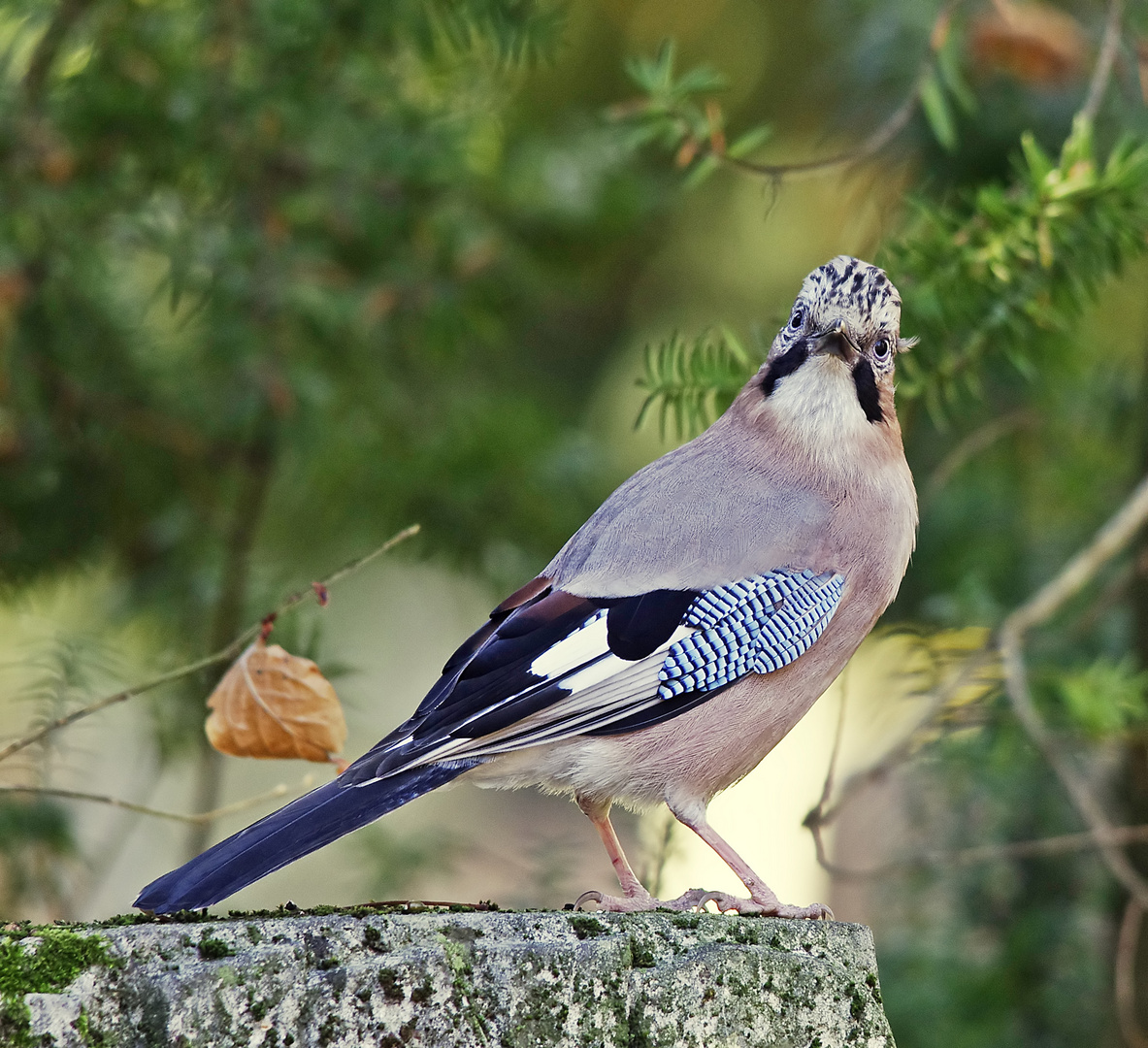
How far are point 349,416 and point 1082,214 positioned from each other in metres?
2.53

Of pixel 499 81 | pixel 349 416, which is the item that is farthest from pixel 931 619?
pixel 499 81

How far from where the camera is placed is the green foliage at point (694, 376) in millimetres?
3043

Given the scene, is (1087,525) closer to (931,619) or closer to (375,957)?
(931,619)

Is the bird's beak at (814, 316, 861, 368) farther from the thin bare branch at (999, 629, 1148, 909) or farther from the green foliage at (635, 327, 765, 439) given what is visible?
the thin bare branch at (999, 629, 1148, 909)

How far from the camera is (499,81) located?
479 cm

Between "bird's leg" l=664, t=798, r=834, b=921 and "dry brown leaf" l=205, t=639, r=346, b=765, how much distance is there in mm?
631

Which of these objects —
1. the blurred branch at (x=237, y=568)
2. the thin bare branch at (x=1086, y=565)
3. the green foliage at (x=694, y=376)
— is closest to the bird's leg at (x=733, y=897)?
the green foliage at (x=694, y=376)

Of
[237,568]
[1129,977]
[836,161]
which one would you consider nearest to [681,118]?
[836,161]

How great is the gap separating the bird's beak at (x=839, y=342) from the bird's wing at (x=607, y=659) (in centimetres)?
46

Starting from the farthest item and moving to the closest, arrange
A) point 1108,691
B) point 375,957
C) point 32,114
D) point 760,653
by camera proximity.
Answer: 1. point 32,114
2. point 1108,691
3. point 760,653
4. point 375,957

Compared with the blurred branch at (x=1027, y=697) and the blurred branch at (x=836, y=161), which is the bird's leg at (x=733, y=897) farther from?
the blurred branch at (x=836, y=161)

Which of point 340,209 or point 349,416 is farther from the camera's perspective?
point 349,416

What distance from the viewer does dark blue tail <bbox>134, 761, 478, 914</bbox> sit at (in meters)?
1.92

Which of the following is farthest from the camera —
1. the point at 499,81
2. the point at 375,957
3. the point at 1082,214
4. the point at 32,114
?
the point at 499,81
